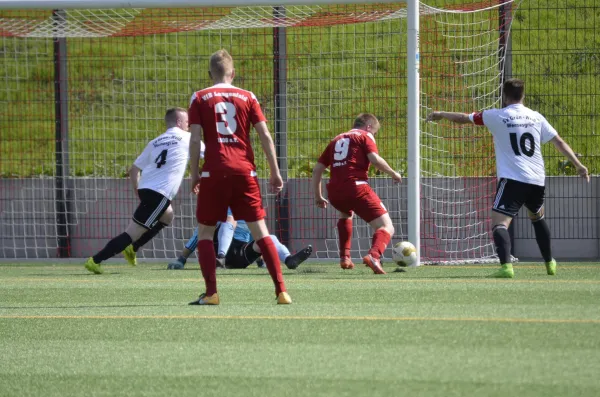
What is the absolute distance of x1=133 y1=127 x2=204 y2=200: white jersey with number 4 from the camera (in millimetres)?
12797

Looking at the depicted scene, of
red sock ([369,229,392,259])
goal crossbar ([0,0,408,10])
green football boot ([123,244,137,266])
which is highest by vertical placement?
goal crossbar ([0,0,408,10])

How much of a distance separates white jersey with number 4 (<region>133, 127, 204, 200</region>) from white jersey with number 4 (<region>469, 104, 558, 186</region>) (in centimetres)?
394

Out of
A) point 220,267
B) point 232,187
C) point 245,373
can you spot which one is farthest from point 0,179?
point 245,373

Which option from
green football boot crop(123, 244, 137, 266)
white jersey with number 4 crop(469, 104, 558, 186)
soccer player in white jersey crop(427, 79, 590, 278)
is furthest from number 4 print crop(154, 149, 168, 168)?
white jersey with number 4 crop(469, 104, 558, 186)

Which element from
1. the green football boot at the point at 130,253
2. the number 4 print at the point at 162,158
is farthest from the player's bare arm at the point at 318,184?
the green football boot at the point at 130,253

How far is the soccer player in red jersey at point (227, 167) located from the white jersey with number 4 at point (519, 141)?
3.15m

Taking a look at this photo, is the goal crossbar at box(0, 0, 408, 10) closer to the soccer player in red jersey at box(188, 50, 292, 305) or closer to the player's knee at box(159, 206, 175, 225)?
the player's knee at box(159, 206, 175, 225)

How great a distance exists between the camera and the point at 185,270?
13.1m

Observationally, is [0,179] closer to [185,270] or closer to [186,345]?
[185,270]

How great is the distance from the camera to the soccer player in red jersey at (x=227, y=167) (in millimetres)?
8328

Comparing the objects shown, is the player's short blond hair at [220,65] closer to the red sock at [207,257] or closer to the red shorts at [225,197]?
the red shorts at [225,197]

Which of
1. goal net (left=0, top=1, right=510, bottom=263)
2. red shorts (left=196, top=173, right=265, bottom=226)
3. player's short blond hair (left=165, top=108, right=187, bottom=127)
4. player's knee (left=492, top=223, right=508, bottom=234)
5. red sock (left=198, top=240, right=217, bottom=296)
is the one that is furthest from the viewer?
goal net (left=0, top=1, right=510, bottom=263)

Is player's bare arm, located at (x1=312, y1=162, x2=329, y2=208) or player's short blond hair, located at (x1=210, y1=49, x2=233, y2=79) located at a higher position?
player's short blond hair, located at (x1=210, y1=49, x2=233, y2=79)

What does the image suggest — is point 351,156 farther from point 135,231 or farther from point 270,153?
point 270,153
